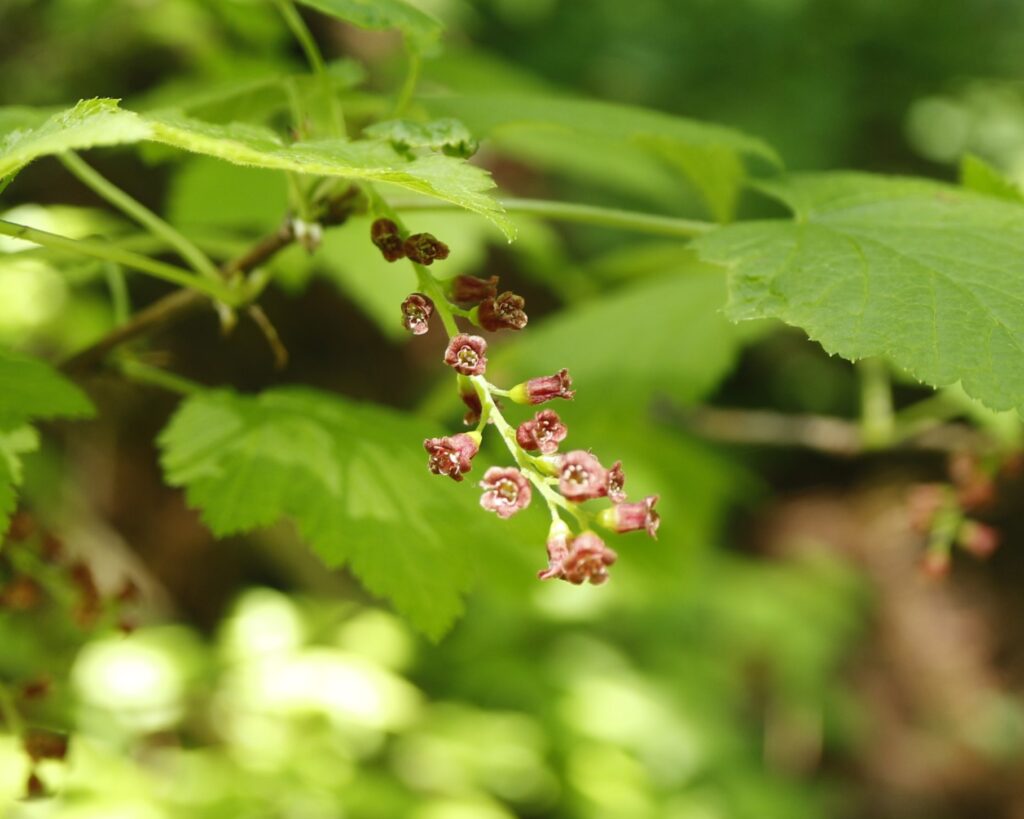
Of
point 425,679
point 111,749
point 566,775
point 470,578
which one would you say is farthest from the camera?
point 425,679

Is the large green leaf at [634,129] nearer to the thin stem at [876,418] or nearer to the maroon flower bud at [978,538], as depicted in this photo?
the maroon flower bud at [978,538]

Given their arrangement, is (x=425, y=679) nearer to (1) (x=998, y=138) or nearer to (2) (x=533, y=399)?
(2) (x=533, y=399)

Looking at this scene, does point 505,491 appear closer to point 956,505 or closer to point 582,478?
point 582,478

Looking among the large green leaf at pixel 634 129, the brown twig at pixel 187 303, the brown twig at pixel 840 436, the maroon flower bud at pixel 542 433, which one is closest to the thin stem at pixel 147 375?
the brown twig at pixel 187 303

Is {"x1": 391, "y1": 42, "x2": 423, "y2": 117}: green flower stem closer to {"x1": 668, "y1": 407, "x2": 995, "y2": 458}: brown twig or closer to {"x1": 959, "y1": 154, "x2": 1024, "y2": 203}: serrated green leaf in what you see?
{"x1": 959, "y1": 154, "x2": 1024, "y2": 203}: serrated green leaf

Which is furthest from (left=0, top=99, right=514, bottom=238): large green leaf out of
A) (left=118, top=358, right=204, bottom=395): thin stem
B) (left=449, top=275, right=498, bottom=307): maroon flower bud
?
(left=118, top=358, right=204, bottom=395): thin stem

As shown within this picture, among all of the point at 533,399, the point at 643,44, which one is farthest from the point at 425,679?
the point at 643,44
